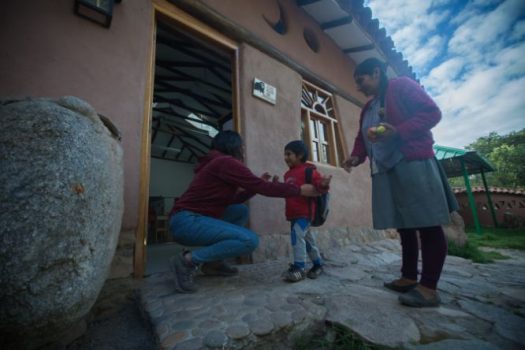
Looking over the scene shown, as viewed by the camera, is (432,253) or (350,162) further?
(350,162)

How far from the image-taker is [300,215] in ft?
6.60

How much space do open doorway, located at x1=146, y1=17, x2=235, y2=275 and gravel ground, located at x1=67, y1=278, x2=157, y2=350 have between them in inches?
16.3

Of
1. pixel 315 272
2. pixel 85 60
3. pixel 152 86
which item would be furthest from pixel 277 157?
pixel 85 60

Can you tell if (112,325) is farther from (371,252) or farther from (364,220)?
(364,220)

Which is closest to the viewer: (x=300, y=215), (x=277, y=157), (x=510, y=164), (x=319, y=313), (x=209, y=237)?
(x=319, y=313)

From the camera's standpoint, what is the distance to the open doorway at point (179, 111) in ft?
12.6

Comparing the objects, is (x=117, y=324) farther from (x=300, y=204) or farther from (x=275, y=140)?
(x=275, y=140)

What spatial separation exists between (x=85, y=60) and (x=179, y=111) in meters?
7.89

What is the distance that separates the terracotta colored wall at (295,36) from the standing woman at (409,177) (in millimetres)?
2178

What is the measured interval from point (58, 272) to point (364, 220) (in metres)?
4.29

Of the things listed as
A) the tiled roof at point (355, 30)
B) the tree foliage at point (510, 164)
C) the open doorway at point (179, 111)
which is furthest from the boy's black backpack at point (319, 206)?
the tree foliage at point (510, 164)

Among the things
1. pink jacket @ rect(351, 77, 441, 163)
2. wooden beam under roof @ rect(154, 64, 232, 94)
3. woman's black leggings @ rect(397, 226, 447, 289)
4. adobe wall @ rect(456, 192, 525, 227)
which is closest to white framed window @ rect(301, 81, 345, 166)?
pink jacket @ rect(351, 77, 441, 163)

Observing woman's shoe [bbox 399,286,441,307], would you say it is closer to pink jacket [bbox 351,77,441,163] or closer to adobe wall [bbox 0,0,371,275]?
pink jacket [bbox 351,77,441,163]

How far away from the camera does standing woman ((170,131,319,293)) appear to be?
1.65 m
